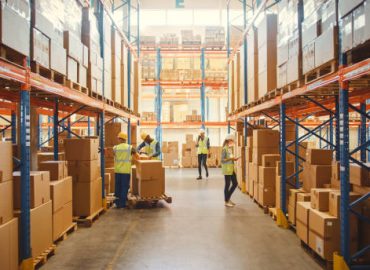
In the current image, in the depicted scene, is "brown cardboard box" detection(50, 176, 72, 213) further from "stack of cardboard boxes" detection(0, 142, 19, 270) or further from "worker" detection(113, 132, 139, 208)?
"worker" detection(113, 132, 139, 208)

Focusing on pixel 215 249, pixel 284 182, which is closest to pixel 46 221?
pixel 215 249

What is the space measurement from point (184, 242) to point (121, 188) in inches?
132

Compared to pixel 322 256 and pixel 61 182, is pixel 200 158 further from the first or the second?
pixel 322 256

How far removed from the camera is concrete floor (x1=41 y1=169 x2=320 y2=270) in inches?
207

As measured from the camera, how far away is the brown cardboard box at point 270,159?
27.9 ft

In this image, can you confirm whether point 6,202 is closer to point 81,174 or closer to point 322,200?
point 81,174

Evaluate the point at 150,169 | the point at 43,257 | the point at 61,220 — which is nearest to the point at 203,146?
the point at 150,169

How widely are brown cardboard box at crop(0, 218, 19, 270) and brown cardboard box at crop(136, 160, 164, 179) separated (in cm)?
467

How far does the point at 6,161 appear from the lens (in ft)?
14.2

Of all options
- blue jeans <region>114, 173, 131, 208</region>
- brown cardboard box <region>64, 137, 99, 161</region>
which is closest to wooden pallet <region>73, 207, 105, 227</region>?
brown cardboard box <region>64, 137, 99, 161</region>

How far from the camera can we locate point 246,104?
10547 mm

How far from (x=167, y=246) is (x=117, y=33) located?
21.0 feet

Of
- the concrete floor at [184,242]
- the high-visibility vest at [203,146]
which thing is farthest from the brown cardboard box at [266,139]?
Result: the high-visibility vest at [203,146]

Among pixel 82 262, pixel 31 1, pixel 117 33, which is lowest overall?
pixel 82 262
